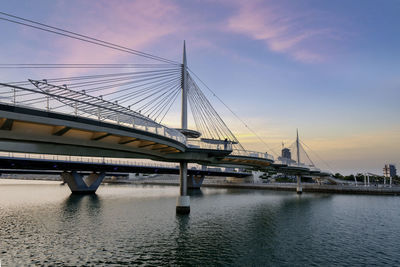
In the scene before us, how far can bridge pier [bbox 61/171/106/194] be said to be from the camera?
79.3 m

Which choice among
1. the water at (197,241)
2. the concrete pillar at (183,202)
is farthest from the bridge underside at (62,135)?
the concrete pillar at (183,202)

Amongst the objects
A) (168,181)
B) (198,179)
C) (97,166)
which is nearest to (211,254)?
(97,166)

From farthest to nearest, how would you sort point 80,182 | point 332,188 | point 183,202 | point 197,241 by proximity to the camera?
point 332,188
point 80,182
point 183,202
point 197,241

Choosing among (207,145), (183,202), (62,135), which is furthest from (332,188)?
(62,135)

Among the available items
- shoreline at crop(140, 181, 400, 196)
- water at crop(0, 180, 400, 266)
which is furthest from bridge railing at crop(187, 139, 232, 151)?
shoreline at crop(140, 181, 400, 196)

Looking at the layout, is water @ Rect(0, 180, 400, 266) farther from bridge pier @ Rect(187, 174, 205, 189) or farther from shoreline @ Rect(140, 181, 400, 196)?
bridge pier @ Rect(187, 174, 205, 189)

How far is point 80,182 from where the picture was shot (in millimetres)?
80938

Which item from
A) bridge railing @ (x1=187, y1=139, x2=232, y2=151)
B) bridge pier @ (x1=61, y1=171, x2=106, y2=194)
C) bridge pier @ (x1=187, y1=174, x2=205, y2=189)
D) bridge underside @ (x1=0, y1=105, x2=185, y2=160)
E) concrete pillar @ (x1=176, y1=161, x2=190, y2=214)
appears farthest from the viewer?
bridge pier @ (x1=187, y1=174, x2=205, y2=189)

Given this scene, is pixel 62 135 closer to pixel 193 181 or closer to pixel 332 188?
pixel 193 181

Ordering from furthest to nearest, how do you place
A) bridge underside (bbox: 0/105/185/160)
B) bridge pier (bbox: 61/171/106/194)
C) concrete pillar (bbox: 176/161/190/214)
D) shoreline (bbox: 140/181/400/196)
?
shoreline (bbox: 140/181/400/196) < bridge pier (bbox: 61/171/106/194) < concrete pillar (bbox: 176/161/190/214) < bridge underside (bbox: 0/105/185/160)

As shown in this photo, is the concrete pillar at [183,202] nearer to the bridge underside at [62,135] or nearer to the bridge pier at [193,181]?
the bridge underside at [62,135]

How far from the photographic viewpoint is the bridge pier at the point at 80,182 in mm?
79312

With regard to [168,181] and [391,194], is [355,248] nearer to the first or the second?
[391,194]

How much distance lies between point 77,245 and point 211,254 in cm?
1171
